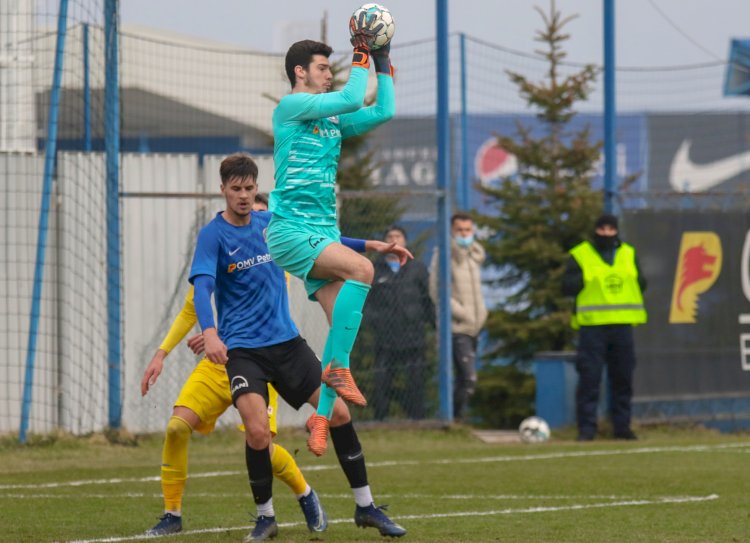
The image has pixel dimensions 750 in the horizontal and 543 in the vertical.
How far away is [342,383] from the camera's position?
7.57 metres

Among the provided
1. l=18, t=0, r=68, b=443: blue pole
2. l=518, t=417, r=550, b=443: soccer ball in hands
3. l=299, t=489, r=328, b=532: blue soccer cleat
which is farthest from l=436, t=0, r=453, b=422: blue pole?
l=299, t=489, r=328, b=532: blue soccer cleat

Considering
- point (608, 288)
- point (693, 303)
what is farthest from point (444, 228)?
point (693, 303)

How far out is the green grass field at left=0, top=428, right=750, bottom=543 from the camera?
27.6ft

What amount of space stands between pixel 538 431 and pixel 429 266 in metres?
2.19

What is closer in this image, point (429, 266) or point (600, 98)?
point (429, 266)

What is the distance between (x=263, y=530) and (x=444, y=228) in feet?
27.8

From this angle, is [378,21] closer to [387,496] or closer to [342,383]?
[342,383]

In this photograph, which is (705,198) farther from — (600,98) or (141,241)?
(141,241)

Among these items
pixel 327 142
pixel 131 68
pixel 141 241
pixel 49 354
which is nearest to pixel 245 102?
pixel 131 68

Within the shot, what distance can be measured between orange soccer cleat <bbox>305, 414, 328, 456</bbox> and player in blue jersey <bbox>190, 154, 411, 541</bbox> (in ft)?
1.21

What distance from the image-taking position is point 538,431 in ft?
51.3

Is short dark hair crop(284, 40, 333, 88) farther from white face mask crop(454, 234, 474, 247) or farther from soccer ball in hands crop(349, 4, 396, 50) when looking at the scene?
white face mask crop(454, 234, 474, 247)

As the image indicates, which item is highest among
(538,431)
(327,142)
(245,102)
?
(245,102)

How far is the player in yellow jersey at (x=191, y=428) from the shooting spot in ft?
27.5
